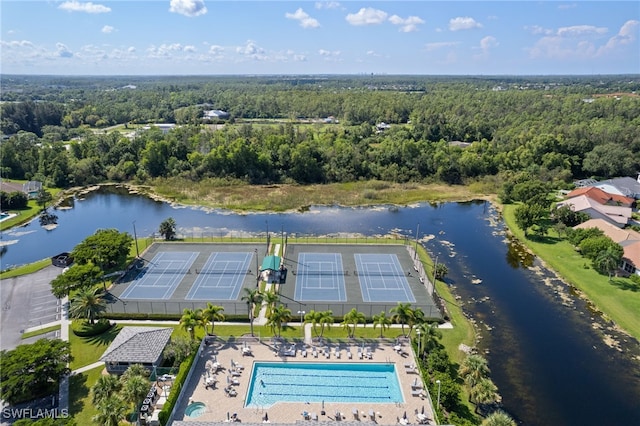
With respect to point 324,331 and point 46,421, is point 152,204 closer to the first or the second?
point 324,331


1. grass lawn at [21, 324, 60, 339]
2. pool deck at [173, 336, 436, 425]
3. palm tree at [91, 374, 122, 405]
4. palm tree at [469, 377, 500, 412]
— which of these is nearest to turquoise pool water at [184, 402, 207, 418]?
pool deck at [173, 336, 436, 425]

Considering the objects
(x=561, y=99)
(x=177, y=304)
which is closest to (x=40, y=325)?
(x=177, y=304)

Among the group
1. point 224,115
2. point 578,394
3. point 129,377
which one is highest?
point 224,115

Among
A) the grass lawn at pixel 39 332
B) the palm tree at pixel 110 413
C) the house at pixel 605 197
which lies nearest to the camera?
the palm tree at pixel 110 413

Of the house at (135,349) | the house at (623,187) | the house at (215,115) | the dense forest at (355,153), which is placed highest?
the house at (215,115)

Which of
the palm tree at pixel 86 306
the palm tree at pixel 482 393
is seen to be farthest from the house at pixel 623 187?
the palm tree at pixel 86 306

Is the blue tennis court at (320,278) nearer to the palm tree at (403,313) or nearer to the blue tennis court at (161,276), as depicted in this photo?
the palm tree at (403,313)
